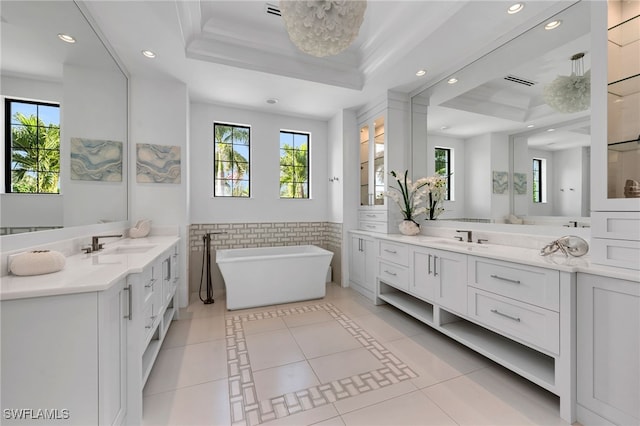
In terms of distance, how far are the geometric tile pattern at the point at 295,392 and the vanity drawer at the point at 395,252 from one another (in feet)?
3.05

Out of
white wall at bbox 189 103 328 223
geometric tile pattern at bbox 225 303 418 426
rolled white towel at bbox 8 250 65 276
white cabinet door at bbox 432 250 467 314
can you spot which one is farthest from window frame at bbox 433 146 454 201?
rolled white towel at bbox 8 250 65 276

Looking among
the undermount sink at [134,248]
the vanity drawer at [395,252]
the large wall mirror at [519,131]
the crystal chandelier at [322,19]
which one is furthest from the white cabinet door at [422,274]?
the undermount sink at [134,248]

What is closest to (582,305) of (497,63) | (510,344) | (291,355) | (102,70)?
(510,344)

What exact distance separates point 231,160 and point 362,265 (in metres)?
2.72

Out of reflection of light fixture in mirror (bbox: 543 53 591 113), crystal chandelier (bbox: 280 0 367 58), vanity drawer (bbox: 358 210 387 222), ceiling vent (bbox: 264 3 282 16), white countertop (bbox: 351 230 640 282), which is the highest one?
ceiling vent (bbox: 264 3 282 16)

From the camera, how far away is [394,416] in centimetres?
160

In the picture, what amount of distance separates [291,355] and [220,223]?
2.55 metres

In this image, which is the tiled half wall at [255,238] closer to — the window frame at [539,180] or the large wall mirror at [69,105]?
the large wall mirror at [69,105]

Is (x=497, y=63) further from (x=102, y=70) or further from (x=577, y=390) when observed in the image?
(x=102, y=70)

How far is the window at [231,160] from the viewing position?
13.8 ft

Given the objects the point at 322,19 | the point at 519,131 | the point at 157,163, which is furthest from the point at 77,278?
the point at 519,131

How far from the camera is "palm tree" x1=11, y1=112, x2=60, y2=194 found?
4.89 feet

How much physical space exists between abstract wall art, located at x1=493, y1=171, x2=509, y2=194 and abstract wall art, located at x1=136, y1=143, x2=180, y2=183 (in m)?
3.69

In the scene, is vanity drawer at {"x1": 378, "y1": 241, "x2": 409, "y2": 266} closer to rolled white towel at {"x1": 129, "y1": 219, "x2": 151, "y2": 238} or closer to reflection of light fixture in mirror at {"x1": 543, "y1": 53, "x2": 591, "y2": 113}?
reflection of light fixture in mirror at {"x1": 543, "y1": 53, "x2": 591, "y2": 113}
